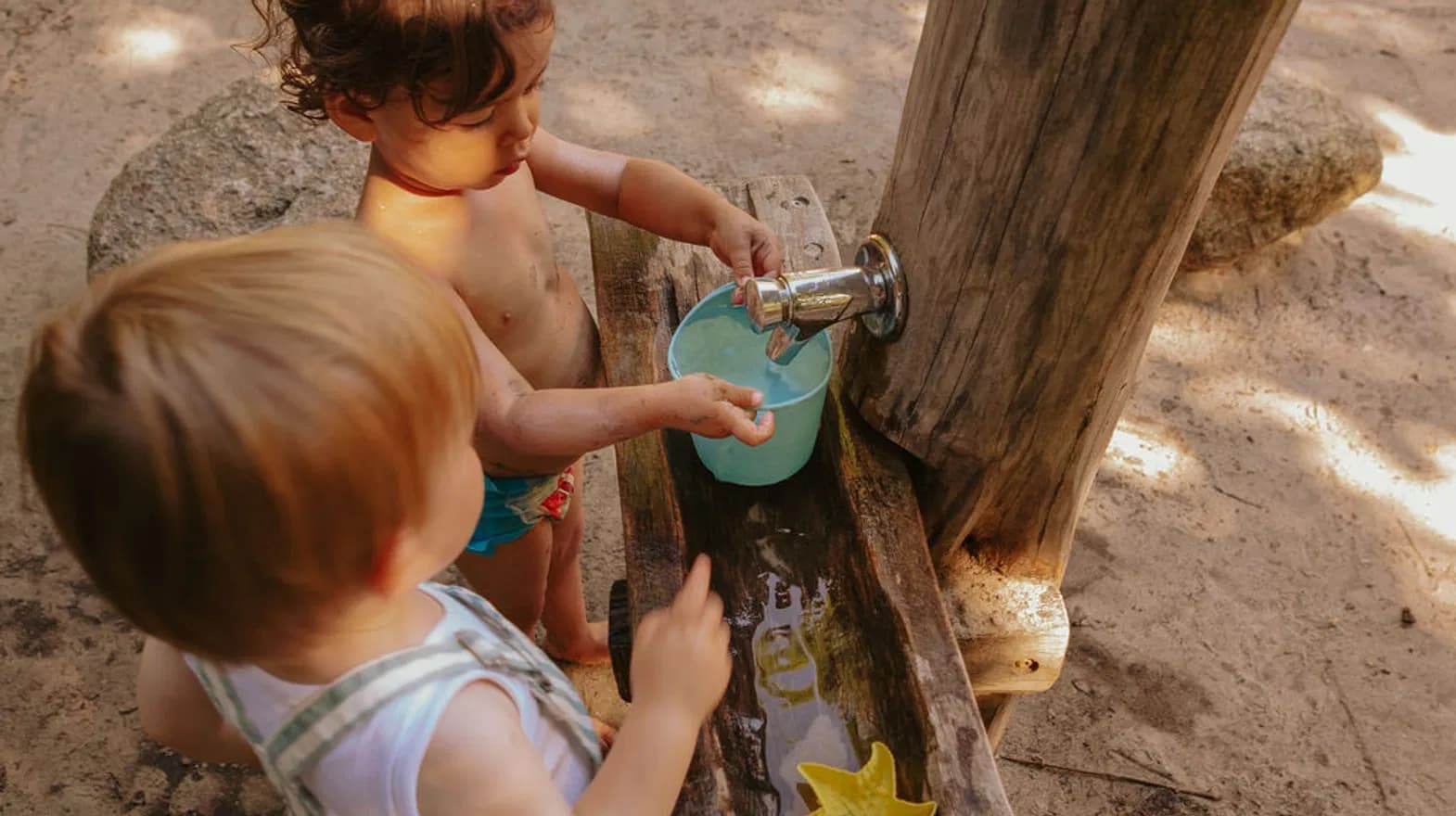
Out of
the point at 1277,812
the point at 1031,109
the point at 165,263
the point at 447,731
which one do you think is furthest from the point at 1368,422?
the point at 165,263

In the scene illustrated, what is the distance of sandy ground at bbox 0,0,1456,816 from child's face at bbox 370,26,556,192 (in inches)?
47.4

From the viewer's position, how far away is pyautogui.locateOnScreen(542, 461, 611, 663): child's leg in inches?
76.2

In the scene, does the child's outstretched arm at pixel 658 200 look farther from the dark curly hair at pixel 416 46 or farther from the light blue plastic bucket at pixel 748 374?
the dark curly hair at pixel 416 46

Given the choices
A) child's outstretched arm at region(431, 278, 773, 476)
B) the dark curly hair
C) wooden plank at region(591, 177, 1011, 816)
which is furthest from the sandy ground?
the dark curly hair

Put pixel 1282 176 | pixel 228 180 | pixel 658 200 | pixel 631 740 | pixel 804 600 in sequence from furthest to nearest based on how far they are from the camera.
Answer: pixel 1282 176, pixel 228 180, pixel 658 200, pixel 804 600, pixel 631 740

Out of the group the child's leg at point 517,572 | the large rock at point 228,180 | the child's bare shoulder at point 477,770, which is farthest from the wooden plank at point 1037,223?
the large rock at point 228,180

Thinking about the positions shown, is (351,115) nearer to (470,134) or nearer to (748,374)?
(470,134)

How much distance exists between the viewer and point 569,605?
2037mm

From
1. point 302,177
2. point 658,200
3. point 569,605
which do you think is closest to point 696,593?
point 658,200

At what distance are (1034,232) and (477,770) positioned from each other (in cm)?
76

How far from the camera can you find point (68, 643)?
2.15 meters

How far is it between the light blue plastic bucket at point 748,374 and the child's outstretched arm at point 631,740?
0.28m

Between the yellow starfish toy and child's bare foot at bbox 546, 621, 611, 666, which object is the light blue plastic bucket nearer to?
the yellow starfish toy

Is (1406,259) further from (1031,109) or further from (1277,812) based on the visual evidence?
(1031,109)
